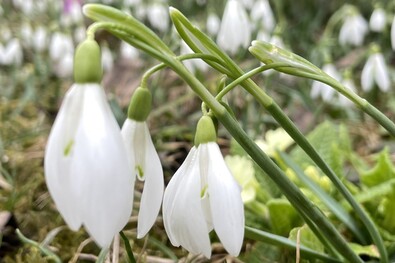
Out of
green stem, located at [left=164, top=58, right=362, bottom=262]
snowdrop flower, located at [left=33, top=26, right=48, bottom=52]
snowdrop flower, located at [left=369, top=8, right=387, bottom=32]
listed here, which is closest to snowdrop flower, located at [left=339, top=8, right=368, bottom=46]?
snowdrop flower, located at [left=369, top=8, right=387, bottom=32]

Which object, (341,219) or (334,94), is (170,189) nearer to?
(341,219)

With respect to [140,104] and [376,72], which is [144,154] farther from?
[376,72]

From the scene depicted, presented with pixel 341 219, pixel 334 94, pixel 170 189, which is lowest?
pixel 334 94

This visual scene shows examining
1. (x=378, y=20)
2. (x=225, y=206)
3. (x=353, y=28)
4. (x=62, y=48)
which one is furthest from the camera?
(x=62, y=48)

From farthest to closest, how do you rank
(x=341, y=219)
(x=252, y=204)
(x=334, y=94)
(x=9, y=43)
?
(x=9, y=43), (x=334, y=94), (x=252, y=204), (x=341, y=219)

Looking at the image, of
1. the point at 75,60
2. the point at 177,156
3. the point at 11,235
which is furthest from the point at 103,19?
the point at 177,156

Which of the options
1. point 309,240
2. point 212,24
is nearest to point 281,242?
point 309,240
